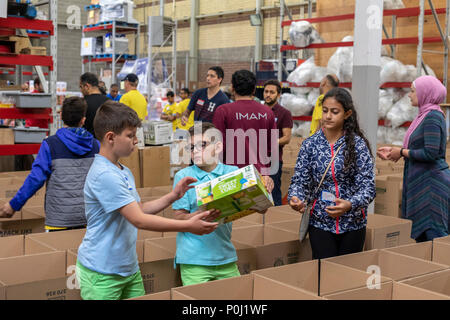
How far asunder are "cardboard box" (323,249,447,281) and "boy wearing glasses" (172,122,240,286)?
47cm

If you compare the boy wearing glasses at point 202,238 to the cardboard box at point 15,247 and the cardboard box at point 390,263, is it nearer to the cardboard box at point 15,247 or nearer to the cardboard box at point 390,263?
the cardboard box at point 390,263

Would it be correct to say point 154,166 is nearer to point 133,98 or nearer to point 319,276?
point 133,98

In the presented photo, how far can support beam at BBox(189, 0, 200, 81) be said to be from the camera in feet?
60.7

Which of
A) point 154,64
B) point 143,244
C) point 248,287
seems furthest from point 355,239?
point 154,64

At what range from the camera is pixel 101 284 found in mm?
1926

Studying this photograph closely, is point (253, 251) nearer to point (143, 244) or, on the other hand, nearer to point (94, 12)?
point (143, 244)

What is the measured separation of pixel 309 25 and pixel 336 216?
739cm

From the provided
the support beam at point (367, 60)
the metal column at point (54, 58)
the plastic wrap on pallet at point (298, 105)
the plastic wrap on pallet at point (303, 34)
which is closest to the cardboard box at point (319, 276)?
the support beam at point (367, 60)

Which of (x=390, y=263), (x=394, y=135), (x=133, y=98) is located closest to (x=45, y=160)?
(x=390, y=263)

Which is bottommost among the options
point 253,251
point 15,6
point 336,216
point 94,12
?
point 253,251

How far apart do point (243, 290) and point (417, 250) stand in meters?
1.05

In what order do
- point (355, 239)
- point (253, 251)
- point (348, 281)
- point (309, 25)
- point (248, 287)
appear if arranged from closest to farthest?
point (248, 287) → point (348, 281) → point (355, 239) → point (253, 251) → point (309, 25)

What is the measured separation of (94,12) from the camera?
1295cm

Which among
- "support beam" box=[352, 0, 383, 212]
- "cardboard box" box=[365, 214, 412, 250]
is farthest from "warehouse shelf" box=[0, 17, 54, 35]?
"cardboard box" box=[365, 214, 412, 250]
